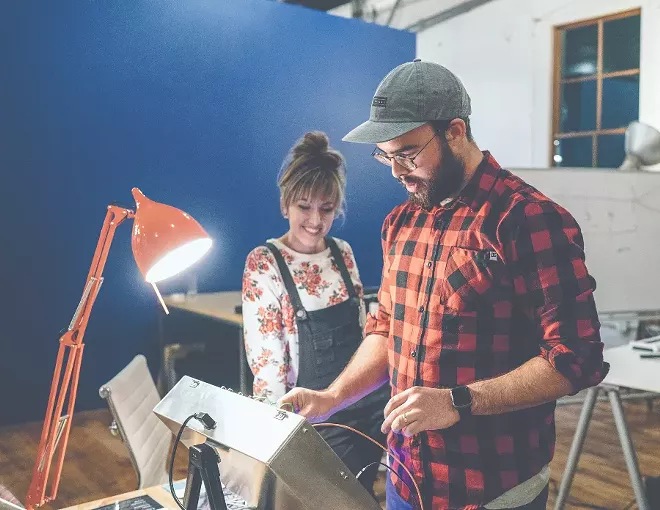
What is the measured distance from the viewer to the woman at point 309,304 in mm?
1843

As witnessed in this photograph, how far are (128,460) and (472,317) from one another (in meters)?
3.00

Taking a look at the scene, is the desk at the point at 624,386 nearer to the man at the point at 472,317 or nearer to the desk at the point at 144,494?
the man at the point at 472,317

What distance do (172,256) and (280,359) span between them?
646 millimetres

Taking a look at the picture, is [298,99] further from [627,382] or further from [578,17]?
[627,382]

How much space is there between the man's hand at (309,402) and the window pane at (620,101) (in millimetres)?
5310

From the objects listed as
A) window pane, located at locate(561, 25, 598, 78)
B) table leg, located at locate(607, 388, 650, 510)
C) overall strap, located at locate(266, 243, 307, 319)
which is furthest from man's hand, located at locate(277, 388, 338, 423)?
window pane, located at locate(561, 25, 598, 78)

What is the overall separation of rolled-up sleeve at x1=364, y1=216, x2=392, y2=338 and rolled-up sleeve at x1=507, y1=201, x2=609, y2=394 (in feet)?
Result: 1.26

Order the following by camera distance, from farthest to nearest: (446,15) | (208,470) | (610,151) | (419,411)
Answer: (446,15), (610,151), (419,411), (208,470)

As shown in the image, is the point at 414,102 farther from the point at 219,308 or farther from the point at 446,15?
the point at 446,15

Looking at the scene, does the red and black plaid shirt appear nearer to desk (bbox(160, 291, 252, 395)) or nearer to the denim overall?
the denim overall

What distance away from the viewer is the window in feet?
19.4

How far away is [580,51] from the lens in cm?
633

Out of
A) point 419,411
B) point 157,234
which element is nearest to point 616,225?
point 419,411

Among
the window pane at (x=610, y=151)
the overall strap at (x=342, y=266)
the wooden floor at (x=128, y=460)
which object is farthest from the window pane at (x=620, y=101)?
the overall strap at (x=342, y=266)
